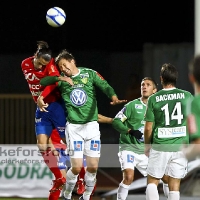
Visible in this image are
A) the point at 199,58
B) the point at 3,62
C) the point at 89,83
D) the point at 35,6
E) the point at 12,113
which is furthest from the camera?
the point at 35,6

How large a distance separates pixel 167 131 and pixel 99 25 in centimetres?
1197

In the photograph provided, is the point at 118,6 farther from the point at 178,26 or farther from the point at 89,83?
the point at 89,83

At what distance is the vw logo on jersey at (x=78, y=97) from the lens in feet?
31.1

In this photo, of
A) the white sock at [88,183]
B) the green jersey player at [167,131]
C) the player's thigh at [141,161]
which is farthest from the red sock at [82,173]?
the green jersey player at [167,131]

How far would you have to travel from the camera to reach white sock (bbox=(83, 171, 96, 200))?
379 inches

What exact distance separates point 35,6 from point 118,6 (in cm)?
210

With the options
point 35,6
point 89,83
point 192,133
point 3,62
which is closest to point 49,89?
point 89,83

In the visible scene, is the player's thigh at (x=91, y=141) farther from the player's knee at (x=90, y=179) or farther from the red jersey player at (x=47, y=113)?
the red jersey player at (x=47, y=113)

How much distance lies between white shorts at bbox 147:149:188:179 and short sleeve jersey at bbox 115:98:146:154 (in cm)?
150

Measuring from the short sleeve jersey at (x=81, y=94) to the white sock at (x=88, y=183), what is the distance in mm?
637

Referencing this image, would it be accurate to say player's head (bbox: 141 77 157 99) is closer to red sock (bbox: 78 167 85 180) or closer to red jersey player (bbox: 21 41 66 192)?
red jersey player (bbox: 21 41 66 192)

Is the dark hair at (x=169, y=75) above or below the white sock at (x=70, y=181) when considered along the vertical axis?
above

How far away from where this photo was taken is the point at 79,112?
9.53 metres

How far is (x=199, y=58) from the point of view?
5.80m
